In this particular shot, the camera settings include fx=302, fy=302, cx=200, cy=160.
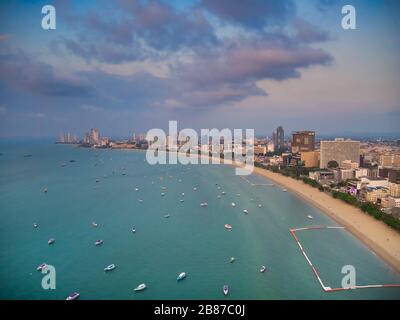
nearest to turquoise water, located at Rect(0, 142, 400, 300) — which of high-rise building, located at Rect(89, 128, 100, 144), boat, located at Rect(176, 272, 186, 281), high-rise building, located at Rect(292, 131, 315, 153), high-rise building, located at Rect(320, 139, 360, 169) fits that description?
boat, located at Rect(176, 272, 186, 281)

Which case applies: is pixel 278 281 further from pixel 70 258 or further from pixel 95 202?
pixel 95 202

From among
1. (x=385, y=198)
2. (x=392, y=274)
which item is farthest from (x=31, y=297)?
(x=385, y=198)

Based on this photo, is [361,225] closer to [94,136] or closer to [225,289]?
[225,289]

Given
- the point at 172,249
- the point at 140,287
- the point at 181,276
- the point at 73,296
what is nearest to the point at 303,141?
the point at 172,249

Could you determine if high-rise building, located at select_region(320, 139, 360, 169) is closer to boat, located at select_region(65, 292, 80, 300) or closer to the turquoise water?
the turquoise water

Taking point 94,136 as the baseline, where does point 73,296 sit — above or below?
below
